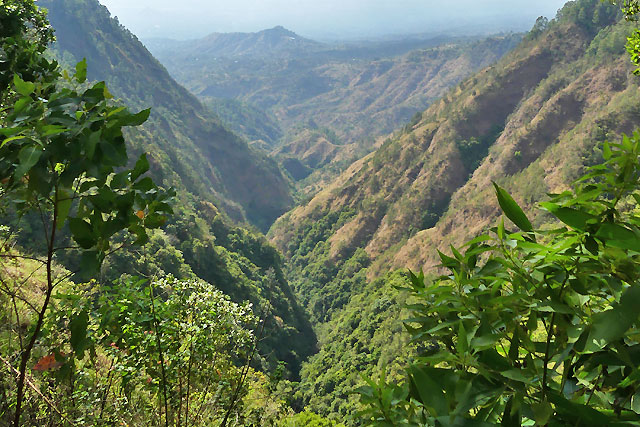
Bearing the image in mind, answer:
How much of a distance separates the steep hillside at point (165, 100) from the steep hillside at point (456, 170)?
1568 inches

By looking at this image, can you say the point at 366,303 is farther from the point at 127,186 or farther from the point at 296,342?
the point at 127,186

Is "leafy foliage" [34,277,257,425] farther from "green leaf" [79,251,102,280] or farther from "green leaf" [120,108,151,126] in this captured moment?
"green leaf" [120,108,151,126]

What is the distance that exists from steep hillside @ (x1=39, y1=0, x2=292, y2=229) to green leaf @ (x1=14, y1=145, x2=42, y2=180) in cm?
13076

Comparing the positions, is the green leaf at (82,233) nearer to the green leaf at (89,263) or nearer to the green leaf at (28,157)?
the green leaf at (89,263)

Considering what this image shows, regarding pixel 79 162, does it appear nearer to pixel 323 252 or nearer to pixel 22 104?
pixel 22 104

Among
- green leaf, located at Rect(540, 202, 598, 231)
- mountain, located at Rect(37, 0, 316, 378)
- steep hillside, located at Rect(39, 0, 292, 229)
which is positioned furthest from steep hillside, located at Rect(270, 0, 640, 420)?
green leaf, located at Rect(540, 202, 598, 231)

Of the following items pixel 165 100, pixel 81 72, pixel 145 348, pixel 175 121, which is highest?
pixel 165 100

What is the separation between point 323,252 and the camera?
90.8 metres

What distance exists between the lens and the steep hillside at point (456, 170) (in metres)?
56.8

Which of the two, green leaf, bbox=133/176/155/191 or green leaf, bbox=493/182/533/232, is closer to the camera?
green leaf, bbox=493/182/533/232

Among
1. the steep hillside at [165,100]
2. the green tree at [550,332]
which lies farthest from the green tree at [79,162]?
the steep hillside at [165,100]

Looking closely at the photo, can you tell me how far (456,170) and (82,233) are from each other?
271 feet

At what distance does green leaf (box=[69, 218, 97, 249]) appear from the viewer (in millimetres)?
1248

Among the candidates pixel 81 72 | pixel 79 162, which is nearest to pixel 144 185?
pixel 79 162
